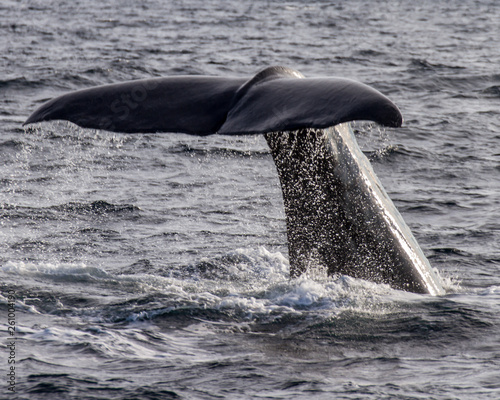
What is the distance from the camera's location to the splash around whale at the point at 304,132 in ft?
15.0

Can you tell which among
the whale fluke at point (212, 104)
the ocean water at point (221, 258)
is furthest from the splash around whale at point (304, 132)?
the ocean water at point (221, 258)

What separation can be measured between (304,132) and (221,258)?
115 inches

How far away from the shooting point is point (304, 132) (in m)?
5.46

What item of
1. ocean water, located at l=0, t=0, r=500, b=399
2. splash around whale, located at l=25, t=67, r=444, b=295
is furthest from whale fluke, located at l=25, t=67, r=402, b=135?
ocean water, located at l=0, t=0, r=500, b=399

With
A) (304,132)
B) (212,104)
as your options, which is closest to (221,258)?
(304,132)

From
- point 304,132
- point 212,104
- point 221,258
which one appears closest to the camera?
point 212,104

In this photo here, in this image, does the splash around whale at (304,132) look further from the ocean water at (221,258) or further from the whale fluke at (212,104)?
the ocean water at (221,258)

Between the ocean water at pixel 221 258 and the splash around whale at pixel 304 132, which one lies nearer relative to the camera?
the splash around whale at pixel 304 132

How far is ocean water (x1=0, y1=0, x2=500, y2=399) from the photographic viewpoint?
5.05m

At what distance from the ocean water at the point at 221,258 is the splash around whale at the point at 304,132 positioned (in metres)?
0.25

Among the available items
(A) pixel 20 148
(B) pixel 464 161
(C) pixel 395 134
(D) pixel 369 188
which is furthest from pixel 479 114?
(D) pixel 369 188

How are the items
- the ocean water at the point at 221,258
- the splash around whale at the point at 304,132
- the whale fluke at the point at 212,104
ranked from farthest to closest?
1. the ocean water at the point at 221,258
2. the splash around whale at the point at 304,132
3. the whale fluke at the point at 212,104

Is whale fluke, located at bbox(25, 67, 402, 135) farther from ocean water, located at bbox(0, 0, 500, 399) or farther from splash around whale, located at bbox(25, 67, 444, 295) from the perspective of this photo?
ocean water, located at bbox(0, 0, 500, 399)

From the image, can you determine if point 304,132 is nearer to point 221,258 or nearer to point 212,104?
point 212,104
